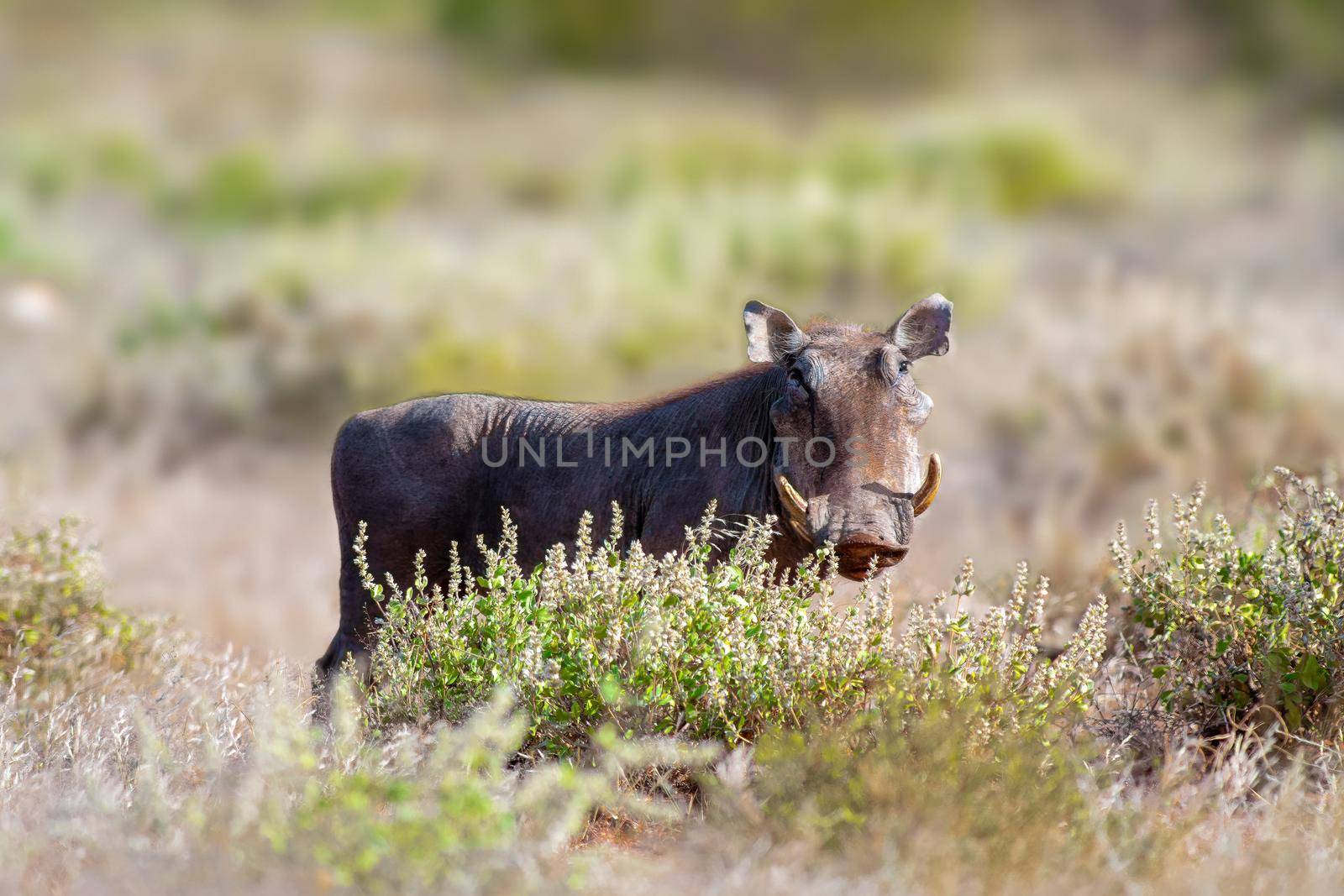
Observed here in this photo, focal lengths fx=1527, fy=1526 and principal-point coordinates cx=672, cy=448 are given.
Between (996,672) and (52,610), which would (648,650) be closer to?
(996,672)

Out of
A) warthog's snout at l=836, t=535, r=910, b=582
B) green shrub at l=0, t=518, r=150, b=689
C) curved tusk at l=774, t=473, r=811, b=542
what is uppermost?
curved tusk at l=774, t=473, r=811, b=542

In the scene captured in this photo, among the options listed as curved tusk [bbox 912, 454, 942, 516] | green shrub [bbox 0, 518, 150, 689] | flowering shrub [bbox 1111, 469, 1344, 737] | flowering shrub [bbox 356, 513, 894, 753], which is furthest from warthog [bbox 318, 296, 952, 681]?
green shrub [bbox 0, 518, 150, 689]

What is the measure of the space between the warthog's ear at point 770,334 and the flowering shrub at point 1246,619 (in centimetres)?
127

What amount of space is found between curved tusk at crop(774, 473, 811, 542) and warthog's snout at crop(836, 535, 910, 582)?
133mm

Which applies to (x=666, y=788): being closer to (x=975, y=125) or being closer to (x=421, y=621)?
(x=421, y=621)

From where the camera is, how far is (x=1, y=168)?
77.7ft

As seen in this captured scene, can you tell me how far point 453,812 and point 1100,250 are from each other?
61.1ft

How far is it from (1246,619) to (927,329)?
4.76 ft

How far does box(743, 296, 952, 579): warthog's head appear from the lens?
187 inches

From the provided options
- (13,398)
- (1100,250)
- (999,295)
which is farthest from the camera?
(1100,250)

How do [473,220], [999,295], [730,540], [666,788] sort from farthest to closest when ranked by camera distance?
1. [473,220]
2. [999,295]
3. [730,540]
4. [666,788]

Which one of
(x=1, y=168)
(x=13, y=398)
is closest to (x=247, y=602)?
(x=13, y=398)

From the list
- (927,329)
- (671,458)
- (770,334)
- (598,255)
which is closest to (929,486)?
(927,329)

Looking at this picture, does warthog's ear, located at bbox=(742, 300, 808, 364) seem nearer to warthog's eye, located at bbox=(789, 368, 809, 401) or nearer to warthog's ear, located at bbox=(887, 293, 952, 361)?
warthog's eye, located at bbox=(789, 368, 809, 401)
